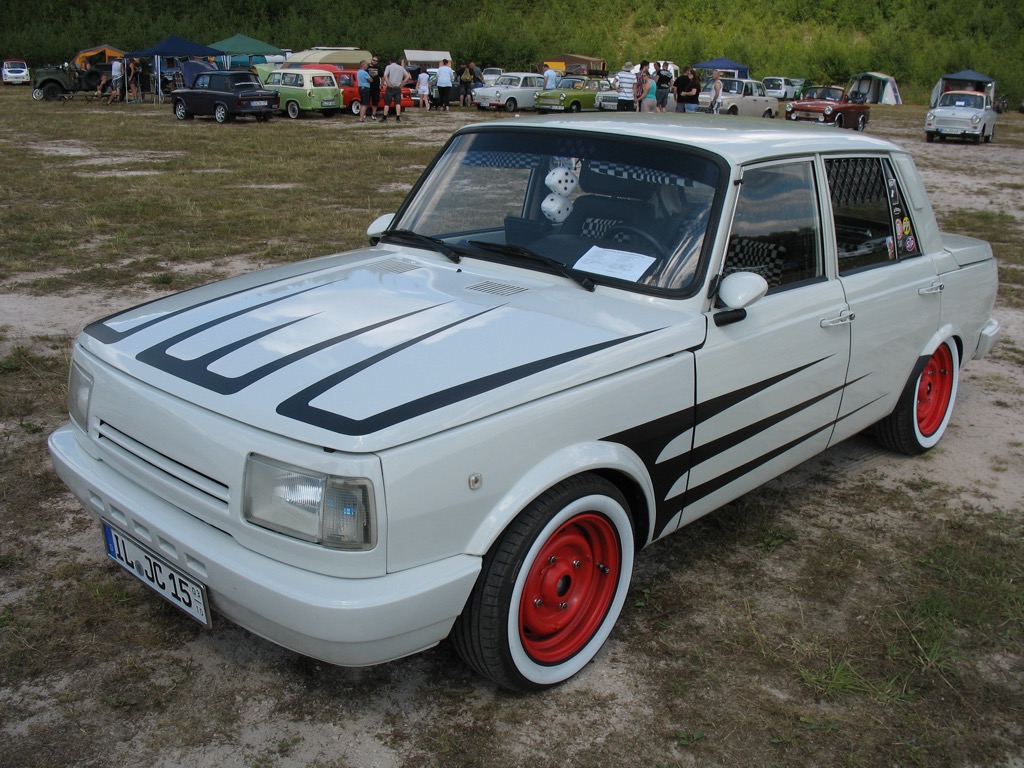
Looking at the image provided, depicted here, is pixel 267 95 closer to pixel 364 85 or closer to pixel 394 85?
pixel 364 85

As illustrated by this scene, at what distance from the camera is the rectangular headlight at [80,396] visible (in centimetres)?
289

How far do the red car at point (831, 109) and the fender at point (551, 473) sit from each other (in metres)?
30.4

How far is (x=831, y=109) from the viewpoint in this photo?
30.7 metres

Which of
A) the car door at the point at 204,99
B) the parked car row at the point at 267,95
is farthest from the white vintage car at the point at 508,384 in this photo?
the car door at the point at 204,99

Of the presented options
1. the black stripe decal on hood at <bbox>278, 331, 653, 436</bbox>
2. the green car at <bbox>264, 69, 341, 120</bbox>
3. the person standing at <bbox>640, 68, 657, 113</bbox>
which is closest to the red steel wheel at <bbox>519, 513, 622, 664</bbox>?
the black stripe decal on hood at <bbox>278, 331, 653, 436</bbox>

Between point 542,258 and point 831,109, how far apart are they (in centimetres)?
3080

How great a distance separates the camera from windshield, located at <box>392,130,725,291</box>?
10.5 ft

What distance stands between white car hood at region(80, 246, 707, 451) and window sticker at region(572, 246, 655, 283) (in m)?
0.08

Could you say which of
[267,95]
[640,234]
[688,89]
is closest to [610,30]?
[267,95]

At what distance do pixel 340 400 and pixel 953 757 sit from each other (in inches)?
79.4

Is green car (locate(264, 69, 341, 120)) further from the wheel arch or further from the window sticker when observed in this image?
the window sticker

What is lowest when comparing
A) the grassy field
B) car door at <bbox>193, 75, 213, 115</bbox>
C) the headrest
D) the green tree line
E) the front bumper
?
the grassy field

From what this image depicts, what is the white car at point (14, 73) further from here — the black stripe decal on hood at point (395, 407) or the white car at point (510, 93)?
the black stripe decal on hood at point (395, 407)

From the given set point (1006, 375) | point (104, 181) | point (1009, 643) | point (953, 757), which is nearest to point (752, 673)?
point (953, 757)
